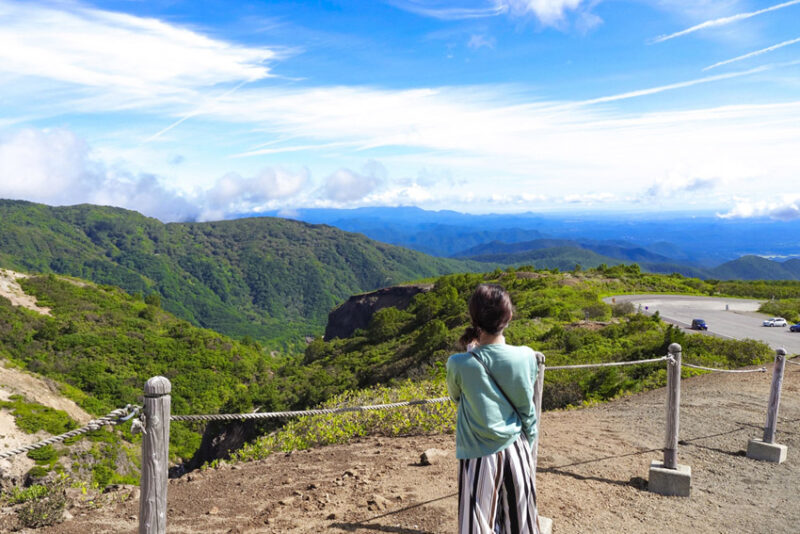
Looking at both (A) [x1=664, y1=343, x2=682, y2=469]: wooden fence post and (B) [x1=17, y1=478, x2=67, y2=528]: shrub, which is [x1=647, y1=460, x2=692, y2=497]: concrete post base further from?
(B) [x1=17, y1=478, x2=67, y2=528]: shrub

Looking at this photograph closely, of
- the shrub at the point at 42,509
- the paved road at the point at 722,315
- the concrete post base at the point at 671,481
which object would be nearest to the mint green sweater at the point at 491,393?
the concrete post base at the point at 671,481

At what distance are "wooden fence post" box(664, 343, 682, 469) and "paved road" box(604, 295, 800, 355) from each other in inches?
504

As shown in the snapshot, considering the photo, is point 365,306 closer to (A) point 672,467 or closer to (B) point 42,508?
(B) point 42,508

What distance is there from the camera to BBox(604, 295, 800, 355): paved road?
705 inches

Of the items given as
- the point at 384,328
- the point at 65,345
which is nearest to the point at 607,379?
the point at 384,328

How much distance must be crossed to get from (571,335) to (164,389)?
48.9 ft

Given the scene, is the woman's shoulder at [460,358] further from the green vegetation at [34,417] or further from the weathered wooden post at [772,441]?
the green vegetation at [34,417]

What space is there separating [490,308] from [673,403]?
3633mm

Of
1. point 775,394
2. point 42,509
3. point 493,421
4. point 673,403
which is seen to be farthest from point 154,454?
point 775,394

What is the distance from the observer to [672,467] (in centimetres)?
548

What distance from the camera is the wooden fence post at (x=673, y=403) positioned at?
5.18 meters

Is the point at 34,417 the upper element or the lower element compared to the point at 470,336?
lower

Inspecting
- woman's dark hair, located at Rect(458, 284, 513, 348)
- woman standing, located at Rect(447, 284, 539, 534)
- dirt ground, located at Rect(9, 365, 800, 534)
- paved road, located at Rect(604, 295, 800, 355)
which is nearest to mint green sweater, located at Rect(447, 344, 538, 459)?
woman standing, located at Rect(447, 284, 539, 534)

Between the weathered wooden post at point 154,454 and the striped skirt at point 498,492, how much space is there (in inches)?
70.9
